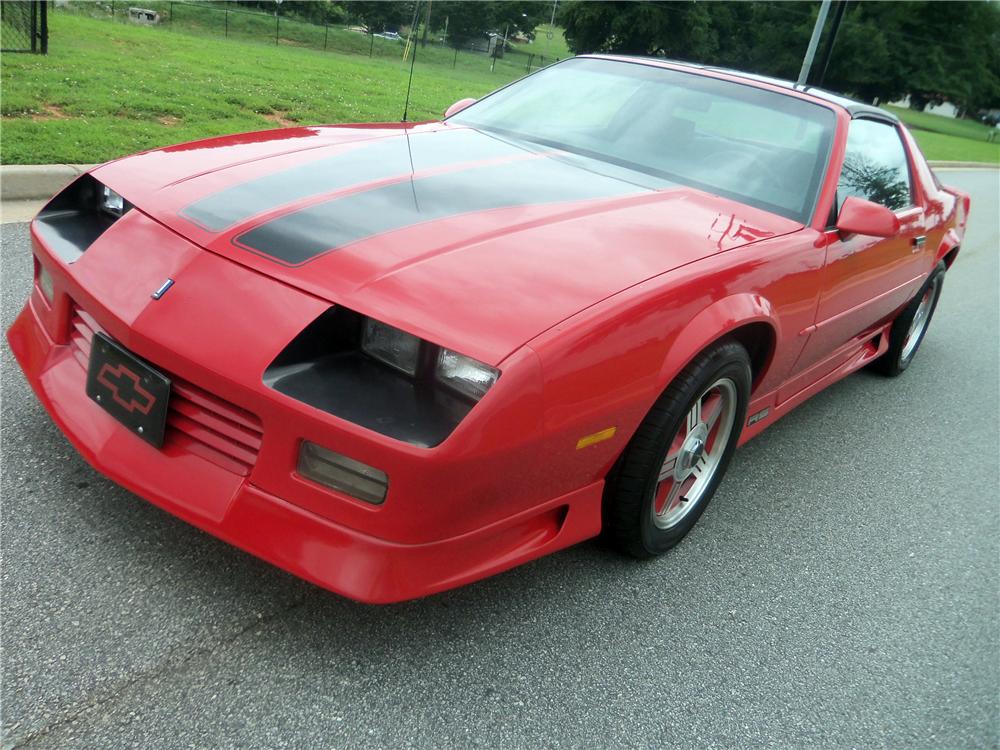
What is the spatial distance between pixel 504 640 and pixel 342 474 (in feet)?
2.13

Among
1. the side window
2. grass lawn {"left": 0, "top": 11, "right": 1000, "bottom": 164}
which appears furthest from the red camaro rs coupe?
grass lawn {"left": 0, "top": 11, "right": 1000, "bottom": 164}

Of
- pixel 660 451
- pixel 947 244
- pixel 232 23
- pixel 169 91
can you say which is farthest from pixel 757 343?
pixel 232 23

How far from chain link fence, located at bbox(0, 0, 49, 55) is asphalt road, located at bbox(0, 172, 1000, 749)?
7835 millimetres

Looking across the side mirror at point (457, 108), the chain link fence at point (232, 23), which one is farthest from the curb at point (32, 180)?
the chain link fence at point (232, 23)

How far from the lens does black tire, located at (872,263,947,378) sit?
4398 millimetres

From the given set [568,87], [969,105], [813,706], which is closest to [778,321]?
[813,706]

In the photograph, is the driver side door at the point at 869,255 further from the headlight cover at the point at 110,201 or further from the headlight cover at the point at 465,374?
the headlight cover at the point at 110,201

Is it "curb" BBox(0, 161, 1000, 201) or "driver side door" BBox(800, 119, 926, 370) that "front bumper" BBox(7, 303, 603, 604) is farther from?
"curb" BBox(0, 161, 1000, 201)

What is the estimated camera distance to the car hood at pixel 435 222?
1.88 m

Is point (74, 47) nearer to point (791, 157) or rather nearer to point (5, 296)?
point (5, 296)

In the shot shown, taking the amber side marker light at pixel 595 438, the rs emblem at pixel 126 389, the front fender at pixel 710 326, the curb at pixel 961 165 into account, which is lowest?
the curb at pixel 961 165

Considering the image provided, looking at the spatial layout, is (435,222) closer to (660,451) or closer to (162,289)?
(162,289)

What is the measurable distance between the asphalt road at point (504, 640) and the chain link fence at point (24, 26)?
25.7 ft

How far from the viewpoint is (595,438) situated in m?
2.02
